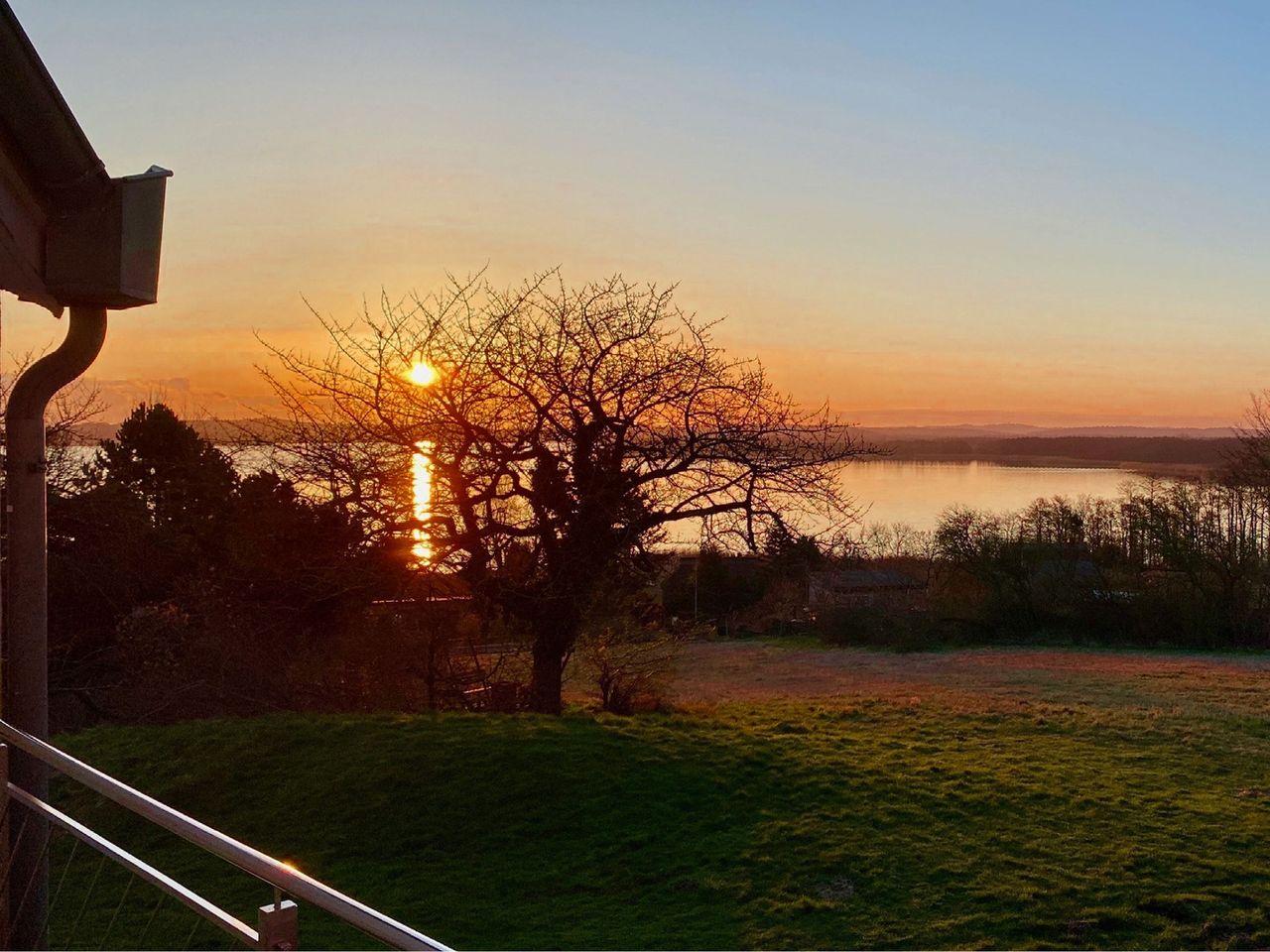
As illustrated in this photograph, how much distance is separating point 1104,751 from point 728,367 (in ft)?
18.4

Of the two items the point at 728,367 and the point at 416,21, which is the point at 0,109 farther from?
the point at 728,367

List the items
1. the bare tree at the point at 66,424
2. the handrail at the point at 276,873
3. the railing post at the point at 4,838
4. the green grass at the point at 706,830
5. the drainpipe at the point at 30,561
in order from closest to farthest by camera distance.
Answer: the handrail at the point at 276,873, the railing post at the point at 4,838, the drainpipe at the point at 30,561, the green grass at the point at 706,830, the bare tree at the point at 66,424

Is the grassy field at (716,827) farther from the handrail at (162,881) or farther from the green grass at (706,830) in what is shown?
the handrail at (162,881)

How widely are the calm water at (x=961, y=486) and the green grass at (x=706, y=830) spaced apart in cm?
420

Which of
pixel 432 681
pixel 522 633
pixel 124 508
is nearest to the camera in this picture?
pixel 522 633

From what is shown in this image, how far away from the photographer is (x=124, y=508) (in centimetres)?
1780

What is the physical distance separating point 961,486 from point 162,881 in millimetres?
58244

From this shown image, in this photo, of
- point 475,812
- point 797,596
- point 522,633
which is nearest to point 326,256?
point 522,633

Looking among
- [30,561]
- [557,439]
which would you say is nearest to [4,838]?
[30,561]

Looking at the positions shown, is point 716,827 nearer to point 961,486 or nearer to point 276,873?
point 276,873

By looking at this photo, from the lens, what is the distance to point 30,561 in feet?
13.1

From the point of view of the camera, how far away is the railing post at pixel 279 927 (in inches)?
73.6

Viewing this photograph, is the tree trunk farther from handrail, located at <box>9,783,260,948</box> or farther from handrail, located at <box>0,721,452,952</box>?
handrail, located at <box>0,721,452,952</box>

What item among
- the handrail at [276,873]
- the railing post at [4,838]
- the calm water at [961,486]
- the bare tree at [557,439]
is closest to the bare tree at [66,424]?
the bare tree at [557,439]
